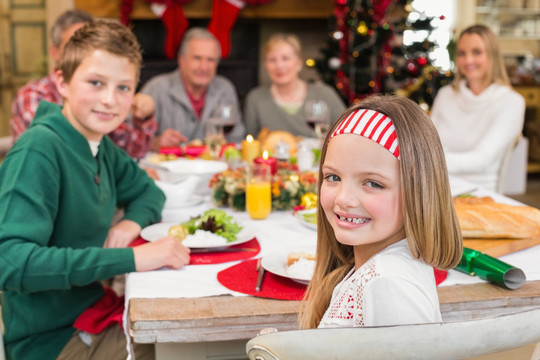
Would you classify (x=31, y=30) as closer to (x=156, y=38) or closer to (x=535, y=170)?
(x=156, y=38)

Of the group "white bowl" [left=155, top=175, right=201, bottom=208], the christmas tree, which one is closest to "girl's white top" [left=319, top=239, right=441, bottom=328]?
"white bowl" [left=155, top=175, right=201, bottom=208]

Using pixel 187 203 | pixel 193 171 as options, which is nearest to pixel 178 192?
pixel 187 203

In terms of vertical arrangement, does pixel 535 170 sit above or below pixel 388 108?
below

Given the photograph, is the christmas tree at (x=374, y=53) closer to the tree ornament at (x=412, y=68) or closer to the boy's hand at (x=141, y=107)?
the tree ornament at (x=412, y=68)

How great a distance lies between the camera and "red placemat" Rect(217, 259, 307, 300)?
1.26 m

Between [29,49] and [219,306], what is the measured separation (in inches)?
A: 212

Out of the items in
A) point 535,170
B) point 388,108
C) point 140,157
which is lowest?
point 535,170

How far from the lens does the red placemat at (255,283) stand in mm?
1256

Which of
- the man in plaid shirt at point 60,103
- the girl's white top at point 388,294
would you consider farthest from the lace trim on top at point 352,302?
the man in plaid shirt at point 60,103

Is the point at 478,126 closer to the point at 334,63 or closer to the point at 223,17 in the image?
the point at 334,63

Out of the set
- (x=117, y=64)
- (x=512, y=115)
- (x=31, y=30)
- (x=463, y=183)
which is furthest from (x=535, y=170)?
(x=117, y=64)

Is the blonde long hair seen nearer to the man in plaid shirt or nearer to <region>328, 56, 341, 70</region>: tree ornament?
the man in plaid shirt

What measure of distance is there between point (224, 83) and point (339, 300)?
3.12 meters

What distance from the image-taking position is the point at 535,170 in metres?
6.34
